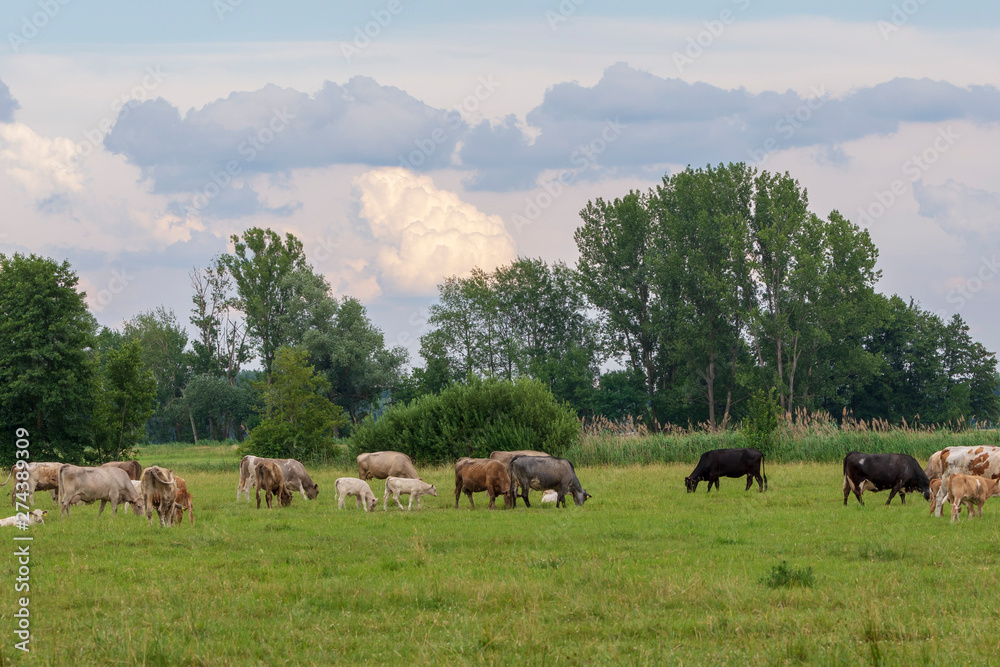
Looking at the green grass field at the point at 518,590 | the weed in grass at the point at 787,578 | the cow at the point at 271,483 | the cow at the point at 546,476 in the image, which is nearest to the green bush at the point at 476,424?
the cow at the point at 546,476

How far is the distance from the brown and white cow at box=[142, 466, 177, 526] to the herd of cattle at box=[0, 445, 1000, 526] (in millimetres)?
21

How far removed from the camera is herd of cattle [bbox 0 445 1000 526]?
1873cm

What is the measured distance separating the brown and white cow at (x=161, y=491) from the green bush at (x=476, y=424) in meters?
20.3

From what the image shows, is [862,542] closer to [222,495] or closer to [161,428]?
[222,495]

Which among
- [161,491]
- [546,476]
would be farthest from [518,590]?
[546,476]

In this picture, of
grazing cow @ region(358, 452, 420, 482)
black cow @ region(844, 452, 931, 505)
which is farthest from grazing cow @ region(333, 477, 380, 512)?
black cow @ region(844, 452, 931, 505)

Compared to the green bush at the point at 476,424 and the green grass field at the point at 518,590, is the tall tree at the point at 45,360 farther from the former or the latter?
the green grass field at the point at 518,590

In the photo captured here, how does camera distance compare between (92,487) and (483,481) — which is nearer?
(92,487)

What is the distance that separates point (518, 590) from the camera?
36.6ft

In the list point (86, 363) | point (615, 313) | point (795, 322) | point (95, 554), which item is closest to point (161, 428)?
point (615, 313)

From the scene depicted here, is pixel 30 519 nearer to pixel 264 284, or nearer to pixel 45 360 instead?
pixel 45 360

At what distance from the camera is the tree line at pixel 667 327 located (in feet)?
206

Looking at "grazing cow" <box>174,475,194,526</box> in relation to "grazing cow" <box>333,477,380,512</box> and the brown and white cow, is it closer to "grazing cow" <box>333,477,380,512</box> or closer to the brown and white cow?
the brown and white cow

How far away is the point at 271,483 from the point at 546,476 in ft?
22.9
